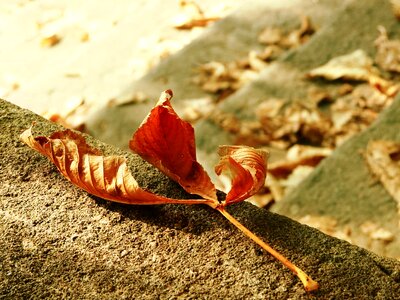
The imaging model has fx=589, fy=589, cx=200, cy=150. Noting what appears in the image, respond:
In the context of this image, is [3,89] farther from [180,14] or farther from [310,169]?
[310,169]

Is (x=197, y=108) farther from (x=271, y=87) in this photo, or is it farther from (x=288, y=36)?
(x=288, y=36)

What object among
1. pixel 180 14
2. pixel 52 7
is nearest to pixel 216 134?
pixel 180 14

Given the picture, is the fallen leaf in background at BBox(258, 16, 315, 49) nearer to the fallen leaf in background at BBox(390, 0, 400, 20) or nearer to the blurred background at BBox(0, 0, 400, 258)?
the blurred background at BBox(0, 0, 400, 258)

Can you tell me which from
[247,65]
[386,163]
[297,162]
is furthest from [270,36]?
[386,163]

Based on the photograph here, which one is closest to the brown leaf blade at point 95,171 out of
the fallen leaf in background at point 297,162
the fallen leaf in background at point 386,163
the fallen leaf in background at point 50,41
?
the fallen leaf in background at point 386,163

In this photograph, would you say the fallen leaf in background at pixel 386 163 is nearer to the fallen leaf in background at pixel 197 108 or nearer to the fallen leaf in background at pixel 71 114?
the fallen leaf in background at pixel 197 108
